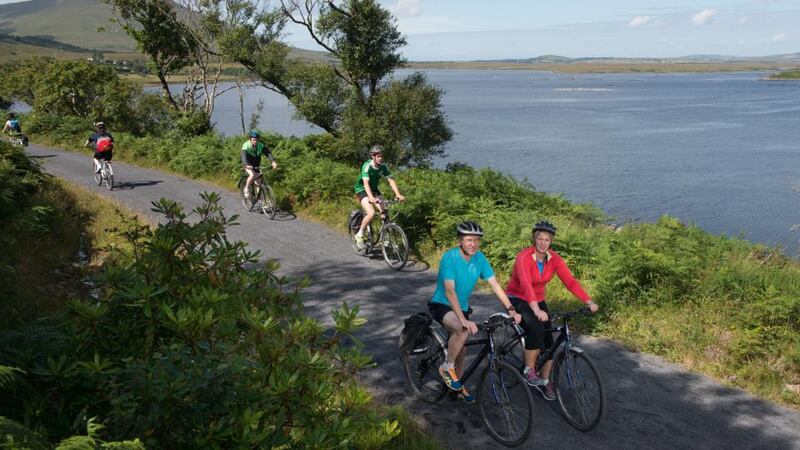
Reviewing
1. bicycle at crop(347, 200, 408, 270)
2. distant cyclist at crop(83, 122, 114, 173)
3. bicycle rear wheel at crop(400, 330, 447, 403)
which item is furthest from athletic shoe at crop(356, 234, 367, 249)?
distant cyclist at crop(83, 122, 114, 173)

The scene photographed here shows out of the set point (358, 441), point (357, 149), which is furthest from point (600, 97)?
point (358, 441)

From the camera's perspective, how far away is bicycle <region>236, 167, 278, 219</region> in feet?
51.8

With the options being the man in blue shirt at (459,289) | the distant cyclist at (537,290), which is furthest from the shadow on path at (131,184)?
the distant cyclist at (537,290)

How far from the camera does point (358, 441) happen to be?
3900 mm

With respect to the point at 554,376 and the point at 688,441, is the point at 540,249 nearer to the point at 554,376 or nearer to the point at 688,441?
the point at 554,376

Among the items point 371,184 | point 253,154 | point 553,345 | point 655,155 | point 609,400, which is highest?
point 253,154

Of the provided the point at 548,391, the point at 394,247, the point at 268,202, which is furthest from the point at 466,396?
the point at 268,202

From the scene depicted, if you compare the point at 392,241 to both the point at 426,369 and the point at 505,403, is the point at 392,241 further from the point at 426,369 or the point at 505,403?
the point at 505,403

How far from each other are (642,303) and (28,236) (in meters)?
11.5

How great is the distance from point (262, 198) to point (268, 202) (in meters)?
0.23

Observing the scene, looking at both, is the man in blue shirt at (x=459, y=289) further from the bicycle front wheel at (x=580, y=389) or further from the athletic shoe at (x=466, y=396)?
the bicycle front wheel at (x=580, y=389)

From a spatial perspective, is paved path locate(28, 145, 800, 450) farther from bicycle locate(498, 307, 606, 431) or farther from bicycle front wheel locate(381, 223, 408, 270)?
bicycle front wheel locate(381, 223, 408, 270)

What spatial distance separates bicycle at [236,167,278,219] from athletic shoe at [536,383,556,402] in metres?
10.6

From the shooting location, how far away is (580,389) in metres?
6.10
